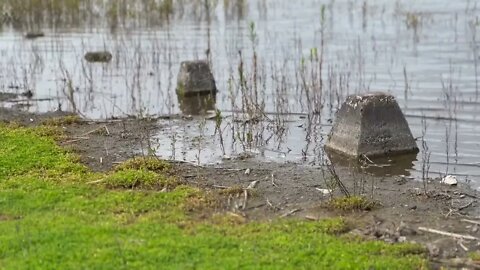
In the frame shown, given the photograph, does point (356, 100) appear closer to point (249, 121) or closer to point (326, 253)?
point (249, 121)

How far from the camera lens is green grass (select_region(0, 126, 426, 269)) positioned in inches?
289

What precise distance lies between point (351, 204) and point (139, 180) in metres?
2.81

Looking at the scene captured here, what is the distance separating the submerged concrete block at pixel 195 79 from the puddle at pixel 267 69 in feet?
1.19

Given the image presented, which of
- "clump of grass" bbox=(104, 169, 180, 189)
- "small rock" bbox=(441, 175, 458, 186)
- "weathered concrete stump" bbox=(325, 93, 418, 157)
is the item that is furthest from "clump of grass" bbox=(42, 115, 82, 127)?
"small rock" bbox=(441, 175, 458, 186)

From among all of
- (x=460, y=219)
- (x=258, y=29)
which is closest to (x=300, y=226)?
(x=460, y=219)

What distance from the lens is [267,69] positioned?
20.2 m

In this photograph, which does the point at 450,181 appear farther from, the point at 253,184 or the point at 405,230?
the point at 253,184

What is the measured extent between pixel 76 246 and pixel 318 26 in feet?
68.0

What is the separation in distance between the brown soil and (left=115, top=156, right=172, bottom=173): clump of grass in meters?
0.24

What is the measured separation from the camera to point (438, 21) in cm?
2712

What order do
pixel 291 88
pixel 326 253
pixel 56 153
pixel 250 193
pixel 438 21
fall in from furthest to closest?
1. pixel 438 21
2. pixel 291 88
3. pixel 56 153
4. pixel 250 193
5. pixel 326 253

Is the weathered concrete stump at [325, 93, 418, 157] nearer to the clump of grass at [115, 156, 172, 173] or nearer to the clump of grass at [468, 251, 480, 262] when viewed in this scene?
the clump of grass at [115, 156, 172, 173]

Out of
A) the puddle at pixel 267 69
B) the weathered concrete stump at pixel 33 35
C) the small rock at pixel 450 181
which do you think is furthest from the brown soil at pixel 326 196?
the weathered concrete stump at pixel 33 35

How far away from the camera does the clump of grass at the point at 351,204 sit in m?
9.02
